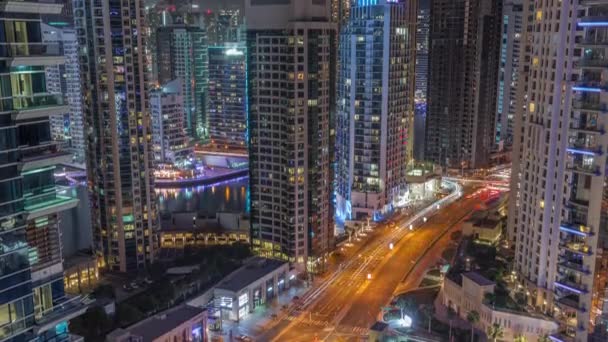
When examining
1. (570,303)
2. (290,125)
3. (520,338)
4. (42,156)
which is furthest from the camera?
(290,125)

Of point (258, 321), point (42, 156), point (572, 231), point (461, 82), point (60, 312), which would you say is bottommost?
point (258, 321)

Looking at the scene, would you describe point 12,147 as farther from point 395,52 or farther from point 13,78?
point 395,52

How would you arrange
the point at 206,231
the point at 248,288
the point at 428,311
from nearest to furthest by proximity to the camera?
1. the point at 428,311
2. the point at 248,288
3. the point at 206,231

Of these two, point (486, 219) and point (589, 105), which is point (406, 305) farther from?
point (486, 219)

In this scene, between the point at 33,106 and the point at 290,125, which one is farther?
the point at 290,125

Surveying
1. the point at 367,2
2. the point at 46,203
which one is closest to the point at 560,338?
the point at 46,203

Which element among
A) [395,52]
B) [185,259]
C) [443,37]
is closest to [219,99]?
[443,37]

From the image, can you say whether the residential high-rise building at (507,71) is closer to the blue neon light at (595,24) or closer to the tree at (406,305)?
the tree at (406,305)

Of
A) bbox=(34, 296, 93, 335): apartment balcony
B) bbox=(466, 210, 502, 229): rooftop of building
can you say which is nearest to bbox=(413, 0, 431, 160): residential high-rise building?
bbox=(466, 210, 502, 229): rooftop of building
